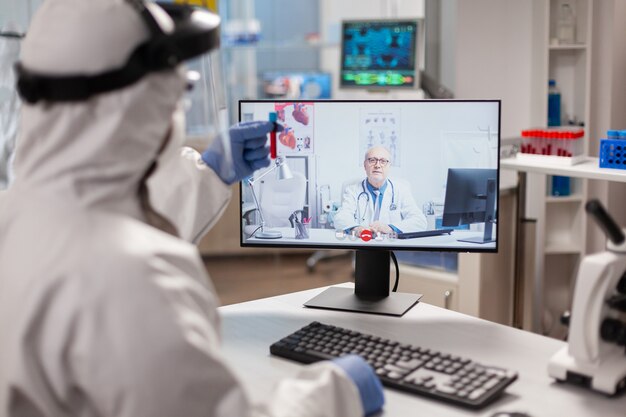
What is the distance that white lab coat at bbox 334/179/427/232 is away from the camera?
1.75 metres

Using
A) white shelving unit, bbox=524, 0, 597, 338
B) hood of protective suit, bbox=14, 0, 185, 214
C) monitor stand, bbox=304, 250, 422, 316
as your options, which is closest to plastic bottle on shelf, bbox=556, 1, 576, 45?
white shelving unit, bbox=524, 0, 597, 338

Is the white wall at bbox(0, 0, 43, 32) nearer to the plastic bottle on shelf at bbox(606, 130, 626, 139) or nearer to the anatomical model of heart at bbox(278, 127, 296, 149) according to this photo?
the anatomical model of heart at bbox(278, 127, 296, 149)

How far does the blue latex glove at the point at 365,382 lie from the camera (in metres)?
1.23

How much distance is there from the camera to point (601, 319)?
130cm

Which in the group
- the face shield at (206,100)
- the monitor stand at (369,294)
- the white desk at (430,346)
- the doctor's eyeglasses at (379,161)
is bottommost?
the white desk at (430,346)

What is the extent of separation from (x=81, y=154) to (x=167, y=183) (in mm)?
774

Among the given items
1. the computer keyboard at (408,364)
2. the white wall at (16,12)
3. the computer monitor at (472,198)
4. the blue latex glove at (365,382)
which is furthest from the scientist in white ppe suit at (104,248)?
the white wall at (16,12)

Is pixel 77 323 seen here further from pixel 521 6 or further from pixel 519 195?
pixel 521 6

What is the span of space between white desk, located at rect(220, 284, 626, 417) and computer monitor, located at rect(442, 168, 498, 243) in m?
0.22

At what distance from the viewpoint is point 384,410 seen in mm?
1287

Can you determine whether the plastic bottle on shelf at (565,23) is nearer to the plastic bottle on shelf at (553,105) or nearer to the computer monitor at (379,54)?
the plastic bottle on shelf at (553,105)

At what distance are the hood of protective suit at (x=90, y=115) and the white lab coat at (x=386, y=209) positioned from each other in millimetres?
799

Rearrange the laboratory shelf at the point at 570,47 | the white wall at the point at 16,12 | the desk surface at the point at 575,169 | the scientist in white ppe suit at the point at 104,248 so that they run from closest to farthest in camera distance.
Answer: the scientist in white ppe suit at the point at 104,248, the desk surface at the point at 575,169, the white wall at the point at 16,12, the laboratory shelf at the point at 570,47

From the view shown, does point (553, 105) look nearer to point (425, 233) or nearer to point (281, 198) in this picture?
point (425, 233)
